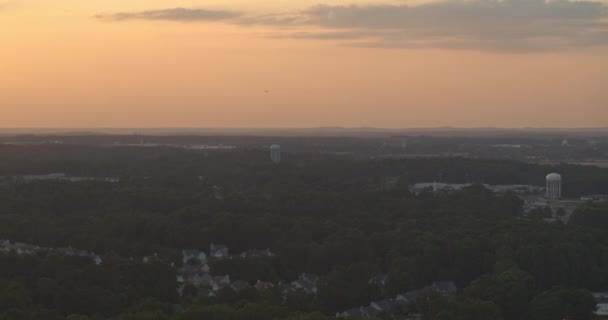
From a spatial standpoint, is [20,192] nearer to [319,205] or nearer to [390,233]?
[319,205]

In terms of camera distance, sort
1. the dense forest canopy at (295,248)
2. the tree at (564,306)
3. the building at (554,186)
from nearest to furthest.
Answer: the dense forest canopy at (295,248), the tree at (564,306), the building at (554,186)

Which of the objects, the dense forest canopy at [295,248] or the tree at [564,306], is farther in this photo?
the tree at [564,306]

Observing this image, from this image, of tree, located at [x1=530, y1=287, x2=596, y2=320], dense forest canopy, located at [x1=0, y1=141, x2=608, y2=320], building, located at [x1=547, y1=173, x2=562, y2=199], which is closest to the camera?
dense forest canopy, located at [x1=0, y1=141, x2=608, y2=320]

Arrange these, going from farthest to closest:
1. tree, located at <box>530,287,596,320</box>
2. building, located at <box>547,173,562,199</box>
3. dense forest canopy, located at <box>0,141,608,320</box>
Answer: building, located at <box>547,173,562,199</box> < tree, located at <box>530,287,596,320</box> < dense forest canopy, located at <box>0,141,608,320</box>

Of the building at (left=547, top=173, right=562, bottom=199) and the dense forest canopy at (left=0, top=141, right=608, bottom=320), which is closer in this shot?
the dense forest canopy at (left=0, top=141, right=608, bottom=320)

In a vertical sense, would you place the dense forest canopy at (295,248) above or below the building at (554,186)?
above

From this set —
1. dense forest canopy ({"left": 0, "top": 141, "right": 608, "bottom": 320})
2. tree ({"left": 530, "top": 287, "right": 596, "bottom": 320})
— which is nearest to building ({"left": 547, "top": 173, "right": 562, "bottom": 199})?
dense forest canopy ({"left": 0, "top": 141, "right": 608, "bottom": 320})

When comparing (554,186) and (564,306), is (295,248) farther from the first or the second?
(554,186)

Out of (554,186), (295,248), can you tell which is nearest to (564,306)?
(295,248)

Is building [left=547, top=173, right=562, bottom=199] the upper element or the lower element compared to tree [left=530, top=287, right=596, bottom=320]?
lower

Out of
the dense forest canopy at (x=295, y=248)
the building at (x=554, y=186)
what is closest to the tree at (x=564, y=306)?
the dense forest canopy at (x=295, y=248)

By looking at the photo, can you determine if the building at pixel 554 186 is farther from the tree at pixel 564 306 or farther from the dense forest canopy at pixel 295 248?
the tree at pixel 564 306

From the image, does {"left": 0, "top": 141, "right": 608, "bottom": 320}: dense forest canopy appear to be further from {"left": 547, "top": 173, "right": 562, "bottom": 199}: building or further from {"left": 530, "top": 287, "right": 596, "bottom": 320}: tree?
{"left": 547, "top": 173, "right": 562, "bottom": 199}: building
